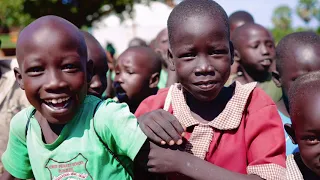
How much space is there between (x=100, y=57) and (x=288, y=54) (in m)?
1.32

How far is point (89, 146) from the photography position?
78.5 inches

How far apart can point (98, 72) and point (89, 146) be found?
3.72 feet

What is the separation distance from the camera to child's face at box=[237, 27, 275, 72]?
4.32 m

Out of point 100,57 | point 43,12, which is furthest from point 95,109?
point 43,12

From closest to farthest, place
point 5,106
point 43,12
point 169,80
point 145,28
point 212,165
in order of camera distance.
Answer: point 212,165
point 5,106
point 169,80
point 43,12
point 145,28

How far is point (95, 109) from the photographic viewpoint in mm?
2076

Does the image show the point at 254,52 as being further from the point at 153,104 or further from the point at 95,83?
the point at 153,104

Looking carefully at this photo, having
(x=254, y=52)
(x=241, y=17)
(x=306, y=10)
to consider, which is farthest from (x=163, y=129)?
(x=306, y=10)

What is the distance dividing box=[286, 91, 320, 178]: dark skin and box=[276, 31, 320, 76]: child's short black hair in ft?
3.77

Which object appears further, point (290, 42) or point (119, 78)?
point (119, 78)

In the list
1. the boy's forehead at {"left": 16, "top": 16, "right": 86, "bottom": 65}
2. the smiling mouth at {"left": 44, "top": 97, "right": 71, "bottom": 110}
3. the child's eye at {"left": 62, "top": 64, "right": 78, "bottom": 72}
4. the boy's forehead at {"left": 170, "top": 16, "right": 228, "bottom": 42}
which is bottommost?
the smiling mouth at {"left": 44, "top": 97, "right": 71, "bottom": 110}

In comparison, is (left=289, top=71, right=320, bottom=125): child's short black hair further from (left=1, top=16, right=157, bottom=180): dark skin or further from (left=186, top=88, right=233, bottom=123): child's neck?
(left=1, top=16, right=157, bottom=180): dark skin

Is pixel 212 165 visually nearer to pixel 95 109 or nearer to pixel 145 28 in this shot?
pixel 95 109

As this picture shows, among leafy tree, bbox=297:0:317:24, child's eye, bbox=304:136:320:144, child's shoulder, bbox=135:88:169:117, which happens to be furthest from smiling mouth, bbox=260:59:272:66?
leafy tree, bbox=297:0:317:24
